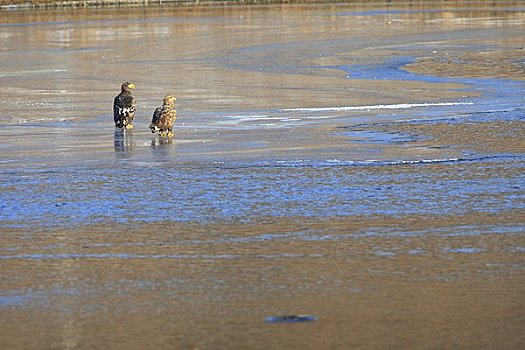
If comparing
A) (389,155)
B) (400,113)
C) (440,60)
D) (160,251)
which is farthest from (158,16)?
(160,251)

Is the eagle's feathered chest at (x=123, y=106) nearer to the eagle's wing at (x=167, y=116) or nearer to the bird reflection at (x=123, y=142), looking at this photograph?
the bird reflection at (x=123, y=142)

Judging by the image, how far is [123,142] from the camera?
14.5 m

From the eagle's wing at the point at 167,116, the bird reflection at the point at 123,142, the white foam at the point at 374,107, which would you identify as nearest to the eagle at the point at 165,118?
the eagle's wing at the point at 167,116

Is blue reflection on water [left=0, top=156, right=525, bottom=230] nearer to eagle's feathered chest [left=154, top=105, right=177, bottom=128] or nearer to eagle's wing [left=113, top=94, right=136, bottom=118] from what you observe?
eagle's feathered chest [left=154, top=105, right=177, bottom=128]

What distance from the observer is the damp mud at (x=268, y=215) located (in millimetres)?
6879

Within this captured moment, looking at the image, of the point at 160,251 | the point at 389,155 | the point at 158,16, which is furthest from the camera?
the point at 158,16

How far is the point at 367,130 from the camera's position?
1508cm

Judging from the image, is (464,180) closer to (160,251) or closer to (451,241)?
(451,241)

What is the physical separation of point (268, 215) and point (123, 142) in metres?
5.00

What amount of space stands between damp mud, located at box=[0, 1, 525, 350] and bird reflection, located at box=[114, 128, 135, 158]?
0.03 meters

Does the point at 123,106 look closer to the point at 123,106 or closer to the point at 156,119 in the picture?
the point at 123,106

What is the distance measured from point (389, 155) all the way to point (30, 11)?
58635 mm

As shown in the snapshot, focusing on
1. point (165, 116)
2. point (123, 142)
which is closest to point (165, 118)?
point (165, 116)

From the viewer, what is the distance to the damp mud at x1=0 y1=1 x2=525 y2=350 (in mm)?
6879
